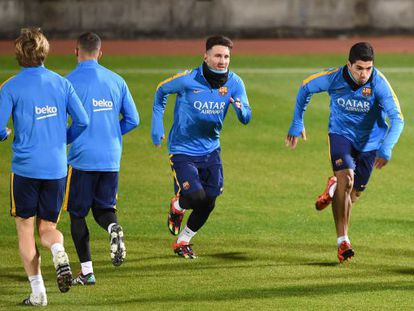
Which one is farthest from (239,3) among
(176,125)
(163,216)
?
(176,125)

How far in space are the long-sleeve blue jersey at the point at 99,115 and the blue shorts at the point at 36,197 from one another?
876mm

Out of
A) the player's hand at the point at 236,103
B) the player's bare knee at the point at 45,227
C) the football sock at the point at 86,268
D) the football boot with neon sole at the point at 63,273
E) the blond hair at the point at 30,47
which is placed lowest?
the football sock at the point at 86,268

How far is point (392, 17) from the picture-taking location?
3753cm

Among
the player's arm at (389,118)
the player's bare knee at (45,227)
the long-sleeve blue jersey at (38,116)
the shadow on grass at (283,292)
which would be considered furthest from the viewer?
the player's arm at (389,118)

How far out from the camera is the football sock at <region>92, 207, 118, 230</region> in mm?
11586

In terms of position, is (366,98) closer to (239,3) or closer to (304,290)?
(304,290)

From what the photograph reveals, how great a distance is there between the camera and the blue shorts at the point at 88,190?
11.6m

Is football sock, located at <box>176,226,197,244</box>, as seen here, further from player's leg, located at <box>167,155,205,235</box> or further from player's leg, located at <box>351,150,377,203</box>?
player's leg, located at <box>351,150,377,203</box>

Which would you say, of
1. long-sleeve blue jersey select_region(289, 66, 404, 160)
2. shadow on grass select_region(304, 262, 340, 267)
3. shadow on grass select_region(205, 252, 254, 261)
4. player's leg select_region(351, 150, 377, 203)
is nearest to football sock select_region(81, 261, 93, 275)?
shadow on grass select_region(205, 252, 254, 261)

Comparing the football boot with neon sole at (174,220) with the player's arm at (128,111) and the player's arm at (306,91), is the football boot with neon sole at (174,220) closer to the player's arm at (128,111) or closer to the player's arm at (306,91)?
the player's arm at (306,91)

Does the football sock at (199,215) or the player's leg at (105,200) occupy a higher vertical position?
the player's leg at (105,200)

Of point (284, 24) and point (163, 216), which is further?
point (284, 24)

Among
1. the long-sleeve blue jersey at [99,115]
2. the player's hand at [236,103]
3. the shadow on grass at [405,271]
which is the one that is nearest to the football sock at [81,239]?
the long-sleeve blue jersey at [99,115]

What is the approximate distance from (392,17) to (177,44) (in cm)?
676
